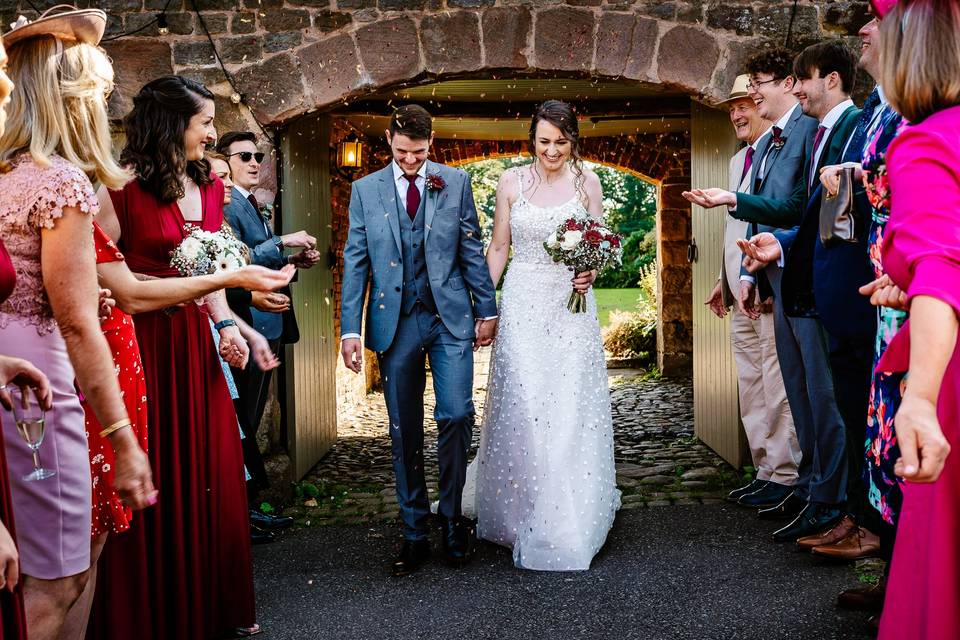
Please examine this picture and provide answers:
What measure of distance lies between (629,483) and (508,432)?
1.71 m

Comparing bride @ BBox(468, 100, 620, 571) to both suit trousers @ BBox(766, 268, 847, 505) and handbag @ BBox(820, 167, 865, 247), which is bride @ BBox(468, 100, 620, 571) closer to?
suit trousers @ BBox(766, 268, 847, 505)

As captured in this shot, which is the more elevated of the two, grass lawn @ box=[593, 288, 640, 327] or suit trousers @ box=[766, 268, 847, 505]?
suit trousers @ box=[766, 268, 847, 505]

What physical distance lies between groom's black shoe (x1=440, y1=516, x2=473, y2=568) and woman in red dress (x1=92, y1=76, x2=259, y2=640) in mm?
1172

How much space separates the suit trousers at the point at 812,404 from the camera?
441cm

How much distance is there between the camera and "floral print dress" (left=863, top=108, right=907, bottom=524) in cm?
249

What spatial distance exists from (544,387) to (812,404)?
1329mm

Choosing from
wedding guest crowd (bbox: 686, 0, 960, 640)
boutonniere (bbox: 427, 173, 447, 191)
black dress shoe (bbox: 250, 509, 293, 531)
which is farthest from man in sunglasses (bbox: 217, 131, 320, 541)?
wedding guest crowd (bbox: 686, 0, 960, 640)

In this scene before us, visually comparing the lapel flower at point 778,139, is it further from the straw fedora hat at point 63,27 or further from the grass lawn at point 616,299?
the grass lawn at point 616,299

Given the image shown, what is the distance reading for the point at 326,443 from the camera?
7461 mm

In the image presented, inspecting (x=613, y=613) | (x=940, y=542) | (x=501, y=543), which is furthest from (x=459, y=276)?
(x=940, y=542)

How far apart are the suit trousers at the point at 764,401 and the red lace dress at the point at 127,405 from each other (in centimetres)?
362

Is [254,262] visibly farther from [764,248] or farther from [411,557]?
[764,248]

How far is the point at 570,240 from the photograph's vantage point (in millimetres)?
4629

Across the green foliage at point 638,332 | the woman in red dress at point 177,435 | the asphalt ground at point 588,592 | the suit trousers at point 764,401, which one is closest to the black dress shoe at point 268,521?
the asphalt ground at point 588,592
